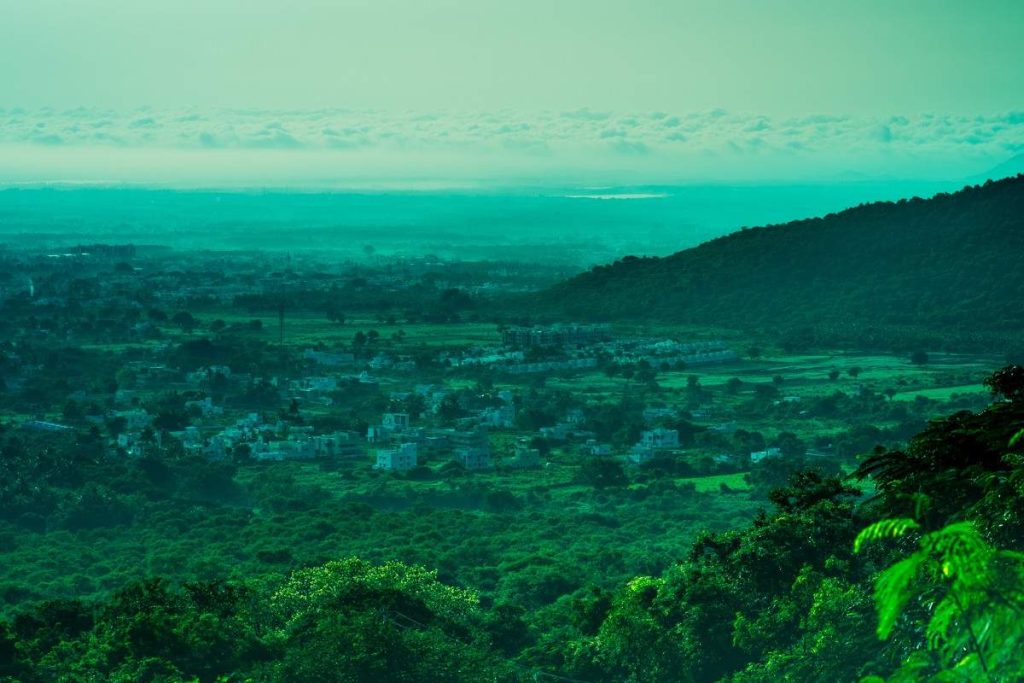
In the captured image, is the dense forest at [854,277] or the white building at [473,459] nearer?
the white building at [473,459]

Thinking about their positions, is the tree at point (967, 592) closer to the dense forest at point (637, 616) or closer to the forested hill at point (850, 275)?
the dense forest at point (637, 616)

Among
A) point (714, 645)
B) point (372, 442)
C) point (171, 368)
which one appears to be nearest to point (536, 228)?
point (171, 368)

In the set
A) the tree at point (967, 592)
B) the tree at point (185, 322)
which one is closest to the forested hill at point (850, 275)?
the tree at point (185, 322)

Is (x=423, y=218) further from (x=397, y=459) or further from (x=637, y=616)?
(x=637, y=616)

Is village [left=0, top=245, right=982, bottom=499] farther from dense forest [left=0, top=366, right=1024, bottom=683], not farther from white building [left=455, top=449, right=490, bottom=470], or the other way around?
dense forest [left=0, top=366, right=1024, bottom=683]

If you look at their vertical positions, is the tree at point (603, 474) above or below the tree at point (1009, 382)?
below

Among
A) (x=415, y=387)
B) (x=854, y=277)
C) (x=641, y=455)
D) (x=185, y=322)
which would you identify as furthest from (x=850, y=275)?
(x=641, y=455)

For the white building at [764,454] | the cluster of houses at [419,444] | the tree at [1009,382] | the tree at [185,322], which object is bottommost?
the cluster of houses at [419,444]
